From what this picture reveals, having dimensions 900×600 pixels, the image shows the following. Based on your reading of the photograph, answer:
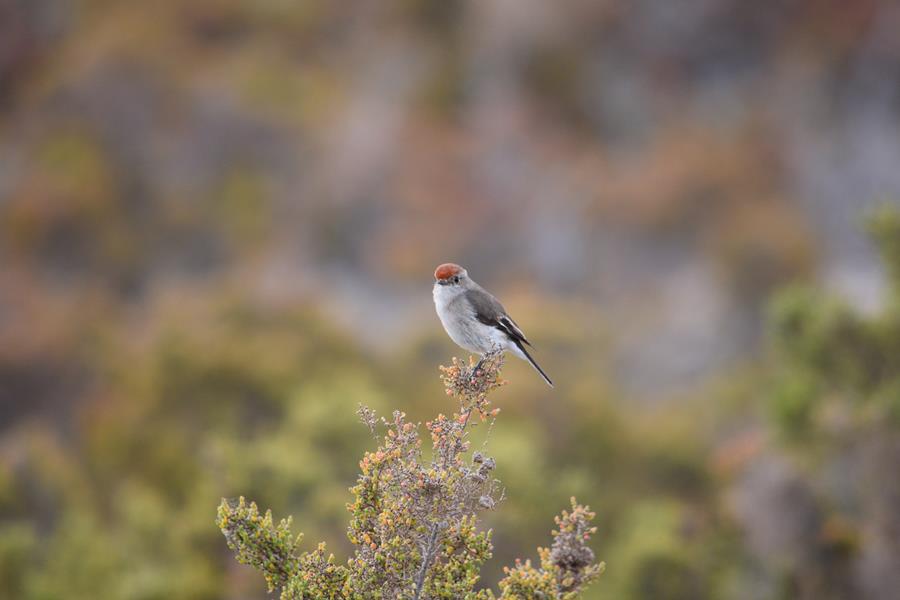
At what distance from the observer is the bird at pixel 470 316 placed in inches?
461

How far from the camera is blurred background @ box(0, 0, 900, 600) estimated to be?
26.7 meters

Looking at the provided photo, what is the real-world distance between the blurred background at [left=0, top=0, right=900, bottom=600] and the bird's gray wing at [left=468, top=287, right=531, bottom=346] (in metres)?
12.2

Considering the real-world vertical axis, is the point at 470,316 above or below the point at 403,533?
above

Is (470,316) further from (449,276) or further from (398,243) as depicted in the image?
(398,243)

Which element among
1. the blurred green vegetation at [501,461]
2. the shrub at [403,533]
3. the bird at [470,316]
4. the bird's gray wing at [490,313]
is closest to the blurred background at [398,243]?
the blurred green vegetation at [501,461]

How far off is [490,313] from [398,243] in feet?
174

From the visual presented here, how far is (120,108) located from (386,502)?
224 feet

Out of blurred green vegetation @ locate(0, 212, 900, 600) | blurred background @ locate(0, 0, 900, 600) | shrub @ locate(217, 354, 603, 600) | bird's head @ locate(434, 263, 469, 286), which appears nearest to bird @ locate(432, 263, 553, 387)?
bird's head @ locate(434, 263, 469, 286)

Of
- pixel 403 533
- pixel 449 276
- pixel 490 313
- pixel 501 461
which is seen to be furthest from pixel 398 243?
pixel 403 533

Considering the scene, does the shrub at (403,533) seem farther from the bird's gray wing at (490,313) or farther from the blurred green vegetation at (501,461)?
the blurred green vegetation at (501,461)

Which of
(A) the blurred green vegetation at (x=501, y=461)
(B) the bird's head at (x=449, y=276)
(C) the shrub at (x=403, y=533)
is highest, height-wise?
(A) the blurred green vegetation at (x=501, y=461)

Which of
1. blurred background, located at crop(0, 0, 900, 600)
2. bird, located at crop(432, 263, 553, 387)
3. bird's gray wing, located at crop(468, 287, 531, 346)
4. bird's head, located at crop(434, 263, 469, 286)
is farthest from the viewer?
blurred background, located at crop(0, 0, 900, 600)

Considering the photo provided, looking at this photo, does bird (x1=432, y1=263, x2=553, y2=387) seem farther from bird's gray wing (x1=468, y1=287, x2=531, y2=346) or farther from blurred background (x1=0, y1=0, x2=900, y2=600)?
blurred background (x1=0, y1=0, x2=900, y2=600)

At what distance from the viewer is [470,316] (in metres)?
11.8
